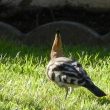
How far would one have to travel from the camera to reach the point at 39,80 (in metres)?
7.25

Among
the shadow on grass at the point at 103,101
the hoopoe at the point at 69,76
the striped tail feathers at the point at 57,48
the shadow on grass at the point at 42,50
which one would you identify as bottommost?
the shadow on grass at the point at 103,101

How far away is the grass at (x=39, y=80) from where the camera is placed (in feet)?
20.8

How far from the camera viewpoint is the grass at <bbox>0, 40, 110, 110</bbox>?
6352 mm

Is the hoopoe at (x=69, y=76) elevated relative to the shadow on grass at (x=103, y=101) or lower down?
elevated

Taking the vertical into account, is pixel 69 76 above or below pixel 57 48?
below

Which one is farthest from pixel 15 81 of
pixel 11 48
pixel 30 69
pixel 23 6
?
pixel 23 6

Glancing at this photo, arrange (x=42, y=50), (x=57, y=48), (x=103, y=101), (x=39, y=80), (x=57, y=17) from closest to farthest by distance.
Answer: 1. (x=103, y=101)
2. (x=57, y=48)
3. (x=39, y=80)
4. (x=42, y=50)
5. (x=57, y=17)

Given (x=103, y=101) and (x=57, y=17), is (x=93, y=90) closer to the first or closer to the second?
(x=103, y=101)

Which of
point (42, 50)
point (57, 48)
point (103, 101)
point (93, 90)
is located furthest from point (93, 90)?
point (42, 50)

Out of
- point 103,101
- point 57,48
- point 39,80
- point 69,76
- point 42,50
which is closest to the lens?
point 69,76

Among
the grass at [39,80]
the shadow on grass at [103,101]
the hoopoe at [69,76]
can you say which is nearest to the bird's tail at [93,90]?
the hoopoe at [69,76]

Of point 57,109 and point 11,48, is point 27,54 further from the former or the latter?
point 57,109

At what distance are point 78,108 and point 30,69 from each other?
1.53m

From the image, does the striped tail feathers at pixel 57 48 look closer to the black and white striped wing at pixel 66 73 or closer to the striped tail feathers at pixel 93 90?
the black and white striped wing at pixel 66 73
